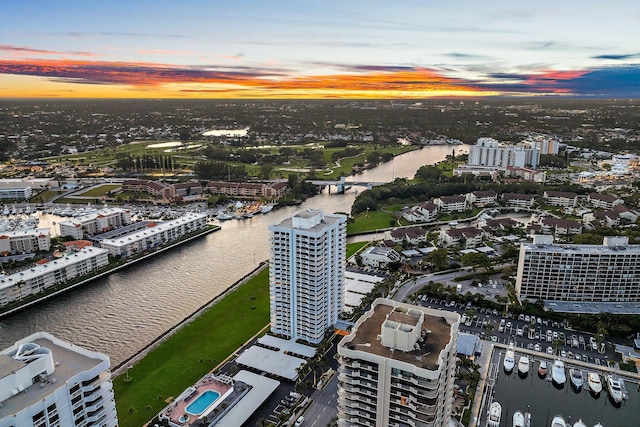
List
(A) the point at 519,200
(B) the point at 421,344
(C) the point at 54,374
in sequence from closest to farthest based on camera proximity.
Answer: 1. (C) the point at 54,374
2. (B) the point at 421,344
3. (A) the point at 519,200

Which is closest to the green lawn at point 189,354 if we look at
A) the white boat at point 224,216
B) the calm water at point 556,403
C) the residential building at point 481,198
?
the calm water at point 556,403

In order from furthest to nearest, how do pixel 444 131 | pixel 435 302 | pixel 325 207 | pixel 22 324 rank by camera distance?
1. pixel 444 131
2. pixel 325 207
3. pixel 435 302
4. pixel 22 324

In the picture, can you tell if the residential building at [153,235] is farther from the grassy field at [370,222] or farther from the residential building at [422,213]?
the residential building at [422,213]

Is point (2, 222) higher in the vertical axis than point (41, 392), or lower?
lower

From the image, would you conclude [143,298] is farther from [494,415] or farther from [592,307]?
[592,307]

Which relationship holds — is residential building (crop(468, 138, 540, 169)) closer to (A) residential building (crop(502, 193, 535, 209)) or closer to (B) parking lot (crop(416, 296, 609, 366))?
(A) residential building (crop(502, 193, 535, 209))

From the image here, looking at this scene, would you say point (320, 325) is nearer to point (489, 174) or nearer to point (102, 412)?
point (102, 412)

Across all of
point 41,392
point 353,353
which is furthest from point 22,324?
point 353,353

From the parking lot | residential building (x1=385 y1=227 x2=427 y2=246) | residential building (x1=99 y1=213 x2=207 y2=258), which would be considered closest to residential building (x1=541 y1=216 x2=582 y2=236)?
→ residential building (x1=385 y1=227 x2=427 y2=246)

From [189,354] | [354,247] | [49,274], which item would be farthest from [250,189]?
[189,354]
